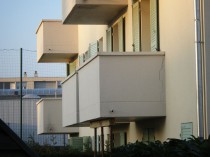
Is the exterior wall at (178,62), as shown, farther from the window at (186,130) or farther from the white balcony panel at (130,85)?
the white balcony panel at (130,85)

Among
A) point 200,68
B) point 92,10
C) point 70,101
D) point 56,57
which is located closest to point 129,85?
point 200,68

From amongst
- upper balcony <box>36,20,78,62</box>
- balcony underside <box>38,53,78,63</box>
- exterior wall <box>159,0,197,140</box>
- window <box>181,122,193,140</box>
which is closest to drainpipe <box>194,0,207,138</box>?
exterior wall <box>159,0,197,140</box>

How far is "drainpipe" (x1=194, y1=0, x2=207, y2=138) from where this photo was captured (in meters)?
13.3

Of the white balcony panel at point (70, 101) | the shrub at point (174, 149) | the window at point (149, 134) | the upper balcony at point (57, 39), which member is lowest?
the window at point (149, 134)

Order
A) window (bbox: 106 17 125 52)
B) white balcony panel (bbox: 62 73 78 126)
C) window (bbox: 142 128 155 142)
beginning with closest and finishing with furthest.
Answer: window (bbox: 142 128 155 142) < white balcony panel (bbox: 62 73 78 126) < window (bbox: 106 17 125 52)

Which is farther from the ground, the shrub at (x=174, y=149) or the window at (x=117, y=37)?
the window at (x=117, y=37)

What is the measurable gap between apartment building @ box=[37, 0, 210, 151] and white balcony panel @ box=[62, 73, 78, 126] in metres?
0.03

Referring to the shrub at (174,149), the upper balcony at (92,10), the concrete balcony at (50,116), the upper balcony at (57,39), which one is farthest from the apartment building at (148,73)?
the concrete balcony at (50,116)

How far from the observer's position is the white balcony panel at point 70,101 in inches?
796

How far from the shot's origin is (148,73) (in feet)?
52.4

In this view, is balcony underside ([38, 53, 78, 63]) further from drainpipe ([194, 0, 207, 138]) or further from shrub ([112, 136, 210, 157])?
shrub ([112, 136, 210, 157])

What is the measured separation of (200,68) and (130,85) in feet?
9.61

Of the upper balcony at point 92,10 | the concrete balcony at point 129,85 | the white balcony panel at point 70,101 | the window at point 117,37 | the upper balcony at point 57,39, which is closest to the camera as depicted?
the concrete balcony at point 129,85

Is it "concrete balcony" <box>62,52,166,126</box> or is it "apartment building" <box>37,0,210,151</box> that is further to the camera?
"concrete balcony" <box>62,52,166,126</box>
